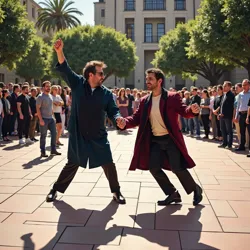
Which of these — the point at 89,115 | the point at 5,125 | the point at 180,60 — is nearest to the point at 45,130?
the point at 5,125

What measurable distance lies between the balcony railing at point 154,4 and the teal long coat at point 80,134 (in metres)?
43.5

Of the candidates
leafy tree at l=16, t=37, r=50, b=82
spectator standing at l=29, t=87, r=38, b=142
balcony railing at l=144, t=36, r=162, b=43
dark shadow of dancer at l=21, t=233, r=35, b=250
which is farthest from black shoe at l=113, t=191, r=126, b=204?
balcony railing at l=144, t=36, r=162, b=43

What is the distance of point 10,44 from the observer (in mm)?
17828

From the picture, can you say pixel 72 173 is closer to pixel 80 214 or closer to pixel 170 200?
pixel 80 214

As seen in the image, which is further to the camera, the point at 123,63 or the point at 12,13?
the point at 123,63

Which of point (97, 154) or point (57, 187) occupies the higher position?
point (97, 154)

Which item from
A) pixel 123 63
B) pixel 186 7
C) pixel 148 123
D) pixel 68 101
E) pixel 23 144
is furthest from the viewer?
pixel 186 7

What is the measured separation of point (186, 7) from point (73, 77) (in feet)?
143

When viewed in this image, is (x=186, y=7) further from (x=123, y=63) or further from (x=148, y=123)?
(x=148, y=123)

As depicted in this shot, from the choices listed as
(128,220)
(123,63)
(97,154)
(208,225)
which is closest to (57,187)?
(97,154)

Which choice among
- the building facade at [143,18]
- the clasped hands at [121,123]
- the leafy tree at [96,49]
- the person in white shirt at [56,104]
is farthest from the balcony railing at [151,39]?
the clasped hands at [121,123]

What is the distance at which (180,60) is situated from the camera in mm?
28625

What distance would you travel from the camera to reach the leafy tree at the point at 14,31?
58.3 ft

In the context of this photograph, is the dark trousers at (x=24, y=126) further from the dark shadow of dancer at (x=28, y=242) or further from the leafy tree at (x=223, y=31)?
the leafy tree at (x=223, y=31)
